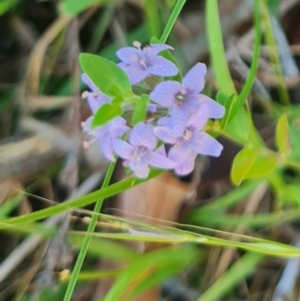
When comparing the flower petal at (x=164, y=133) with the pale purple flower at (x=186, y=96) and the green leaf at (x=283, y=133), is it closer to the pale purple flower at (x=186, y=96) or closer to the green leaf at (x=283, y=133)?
the pale purple flower at (x=186, y=96)

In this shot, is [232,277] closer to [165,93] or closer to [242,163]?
[242,163]

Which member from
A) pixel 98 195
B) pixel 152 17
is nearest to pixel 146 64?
pixel 98 195

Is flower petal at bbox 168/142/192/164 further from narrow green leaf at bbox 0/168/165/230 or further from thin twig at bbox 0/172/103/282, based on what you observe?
thin twig at bbox 0/172/103/282

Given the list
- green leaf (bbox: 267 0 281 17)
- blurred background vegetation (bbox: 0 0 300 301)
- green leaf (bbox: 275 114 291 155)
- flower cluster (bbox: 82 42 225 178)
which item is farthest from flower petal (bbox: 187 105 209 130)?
green leaf (bbox: 267 0 281 17)

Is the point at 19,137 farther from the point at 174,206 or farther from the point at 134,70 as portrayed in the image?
the point at 134,70

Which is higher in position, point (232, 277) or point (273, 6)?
point (273, 6)

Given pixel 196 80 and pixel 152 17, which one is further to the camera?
pixel 152 17

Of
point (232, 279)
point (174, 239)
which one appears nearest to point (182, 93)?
point (174, 239)
